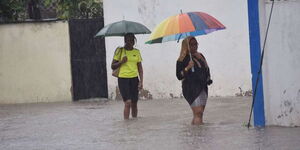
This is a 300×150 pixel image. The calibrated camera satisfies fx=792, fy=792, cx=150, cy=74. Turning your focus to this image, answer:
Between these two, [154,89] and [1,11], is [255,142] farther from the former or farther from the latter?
[1,11]

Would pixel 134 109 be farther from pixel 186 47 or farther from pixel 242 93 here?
pixel 242 93

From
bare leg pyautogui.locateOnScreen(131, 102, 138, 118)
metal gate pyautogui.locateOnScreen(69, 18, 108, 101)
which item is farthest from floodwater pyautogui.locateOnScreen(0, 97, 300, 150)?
metal gate pyautogui.locateOnScreen(69, 18, 108, 101)

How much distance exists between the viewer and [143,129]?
11.7m

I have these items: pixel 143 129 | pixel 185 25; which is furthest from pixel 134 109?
pixel 185 25

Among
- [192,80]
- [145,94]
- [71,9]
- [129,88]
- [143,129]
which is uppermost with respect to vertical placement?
[71,9]

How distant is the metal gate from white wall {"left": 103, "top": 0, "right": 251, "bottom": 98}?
518 millimetres

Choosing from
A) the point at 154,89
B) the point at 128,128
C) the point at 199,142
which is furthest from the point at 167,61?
the point at 199,142

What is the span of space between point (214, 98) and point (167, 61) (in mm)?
1309

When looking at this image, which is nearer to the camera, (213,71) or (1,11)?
(213,71)

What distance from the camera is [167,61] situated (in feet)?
54.5

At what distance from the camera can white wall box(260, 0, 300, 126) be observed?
10.4m

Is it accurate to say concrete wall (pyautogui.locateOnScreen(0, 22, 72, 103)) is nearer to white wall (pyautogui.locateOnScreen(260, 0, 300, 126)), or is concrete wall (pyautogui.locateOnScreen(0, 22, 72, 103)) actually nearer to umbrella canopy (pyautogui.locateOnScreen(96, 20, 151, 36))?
umbrella canopy (pyautogui.locateOnScreen(96, 20, 151, 36))

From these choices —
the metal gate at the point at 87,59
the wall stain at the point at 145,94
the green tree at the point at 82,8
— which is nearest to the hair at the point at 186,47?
the wall stain at the point at 145,94

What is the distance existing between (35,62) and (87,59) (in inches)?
48.3
